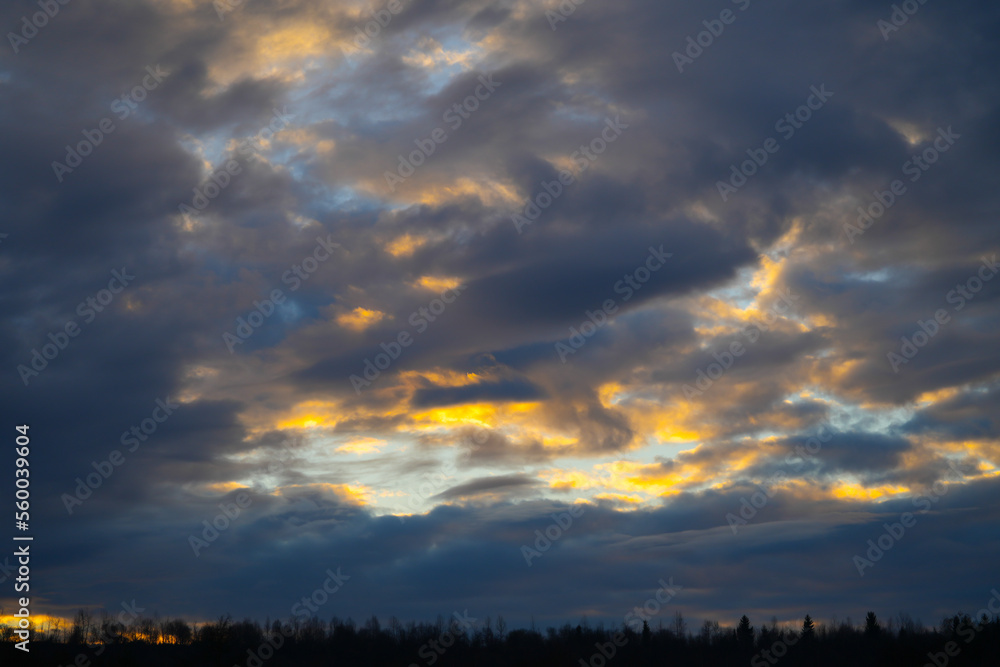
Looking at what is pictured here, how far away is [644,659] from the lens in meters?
197

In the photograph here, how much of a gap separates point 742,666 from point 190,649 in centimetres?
13143

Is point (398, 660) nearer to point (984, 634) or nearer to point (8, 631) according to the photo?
point (8, 631)

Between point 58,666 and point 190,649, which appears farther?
point 190,649

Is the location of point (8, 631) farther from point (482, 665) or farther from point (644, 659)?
point (644, 659)

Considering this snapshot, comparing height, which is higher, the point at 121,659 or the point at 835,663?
the point at 121,659

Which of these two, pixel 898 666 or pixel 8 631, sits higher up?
pixel 8 631

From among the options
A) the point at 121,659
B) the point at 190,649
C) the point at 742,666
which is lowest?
the point at 742,666

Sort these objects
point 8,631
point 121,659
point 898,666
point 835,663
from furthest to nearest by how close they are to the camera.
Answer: point 835,663 < point 898,666 < point 8,631 < point 121,659

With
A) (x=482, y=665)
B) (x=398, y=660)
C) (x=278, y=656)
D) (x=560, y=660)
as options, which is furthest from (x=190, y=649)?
(x=560, y=660)

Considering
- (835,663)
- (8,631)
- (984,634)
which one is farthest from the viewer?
(835,663)

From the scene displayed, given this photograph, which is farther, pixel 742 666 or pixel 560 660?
pixel 742 666

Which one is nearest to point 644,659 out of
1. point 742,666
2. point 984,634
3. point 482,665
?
point 742,666

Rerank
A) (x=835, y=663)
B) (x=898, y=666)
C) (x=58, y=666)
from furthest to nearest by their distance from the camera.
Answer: (x=835, y=663) < (x=898, y=666) < (x=58, y=666)

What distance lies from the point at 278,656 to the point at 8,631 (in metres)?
70.0
